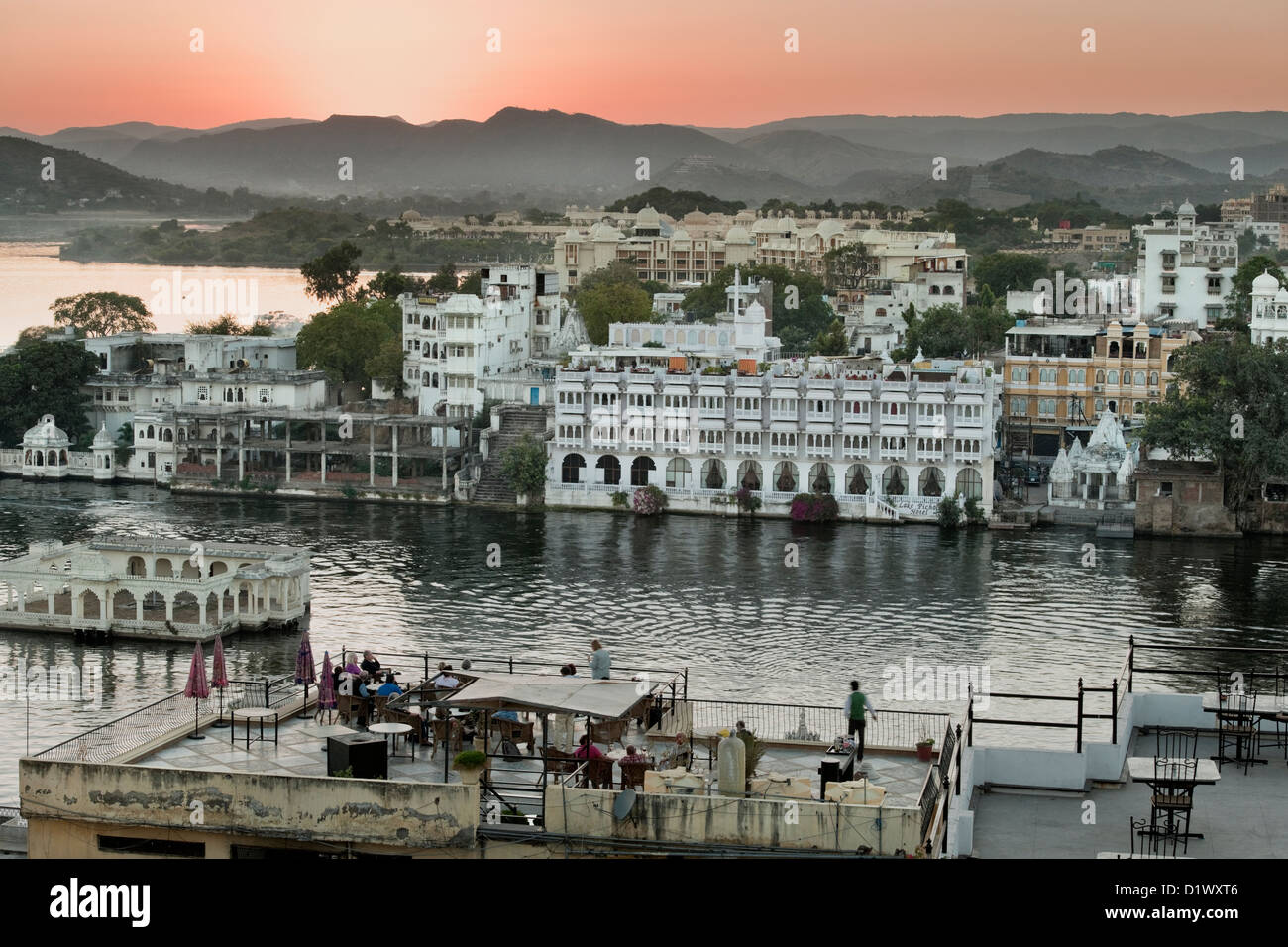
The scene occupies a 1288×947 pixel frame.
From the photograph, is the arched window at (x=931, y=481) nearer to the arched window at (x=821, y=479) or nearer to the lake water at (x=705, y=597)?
the arched window at (x=821, y=479)

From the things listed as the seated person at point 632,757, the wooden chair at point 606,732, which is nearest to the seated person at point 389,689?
the wooden chair at point 606,732

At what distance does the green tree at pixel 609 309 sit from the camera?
347 feet

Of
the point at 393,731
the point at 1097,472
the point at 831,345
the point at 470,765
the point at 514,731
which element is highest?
the point at 831,345

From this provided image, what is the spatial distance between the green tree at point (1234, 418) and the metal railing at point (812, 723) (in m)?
35.2

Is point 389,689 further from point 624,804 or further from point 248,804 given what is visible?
point 624,804

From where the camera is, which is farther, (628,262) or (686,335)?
(628,262)

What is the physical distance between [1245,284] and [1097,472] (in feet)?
106

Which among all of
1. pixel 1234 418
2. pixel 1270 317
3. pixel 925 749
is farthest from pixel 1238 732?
pixel 1270 317

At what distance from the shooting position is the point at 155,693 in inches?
2026

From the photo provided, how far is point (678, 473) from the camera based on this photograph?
81.8m

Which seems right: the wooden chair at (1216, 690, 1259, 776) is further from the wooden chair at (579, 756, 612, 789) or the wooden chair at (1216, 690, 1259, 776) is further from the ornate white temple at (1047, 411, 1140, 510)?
the ornate white temple at (1047, 411, 1140, 510)
